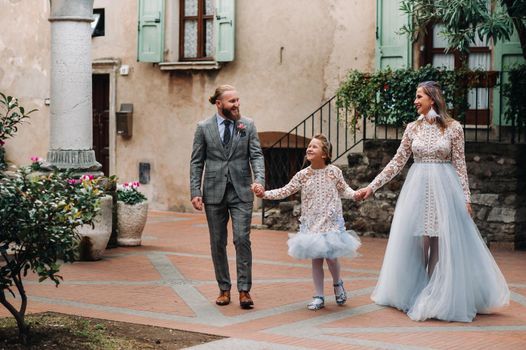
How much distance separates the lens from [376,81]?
592 inches

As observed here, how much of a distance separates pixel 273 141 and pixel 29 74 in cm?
597

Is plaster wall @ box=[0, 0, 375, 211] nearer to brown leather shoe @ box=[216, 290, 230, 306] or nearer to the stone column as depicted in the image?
the stone column

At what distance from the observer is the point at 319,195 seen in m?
9.05

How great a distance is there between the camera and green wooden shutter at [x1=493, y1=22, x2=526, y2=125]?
14602mm

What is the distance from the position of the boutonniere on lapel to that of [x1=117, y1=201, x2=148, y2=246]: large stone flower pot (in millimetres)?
4543

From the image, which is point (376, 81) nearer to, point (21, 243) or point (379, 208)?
point (379, 208)

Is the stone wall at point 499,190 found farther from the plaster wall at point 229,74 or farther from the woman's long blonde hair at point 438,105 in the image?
the woman's long blonde hair at point 438,105

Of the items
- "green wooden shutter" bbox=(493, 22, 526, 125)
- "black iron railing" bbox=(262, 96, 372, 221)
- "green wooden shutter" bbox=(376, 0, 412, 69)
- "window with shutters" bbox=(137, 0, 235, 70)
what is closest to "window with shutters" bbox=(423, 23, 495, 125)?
"green wooden shutter" bbox=(493, 22, 526, 125)

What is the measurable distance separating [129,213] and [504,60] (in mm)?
5678

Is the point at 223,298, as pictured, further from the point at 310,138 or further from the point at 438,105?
the point at 310,138

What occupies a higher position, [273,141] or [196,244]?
[273,141]

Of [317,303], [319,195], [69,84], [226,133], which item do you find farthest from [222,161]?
[69,84]

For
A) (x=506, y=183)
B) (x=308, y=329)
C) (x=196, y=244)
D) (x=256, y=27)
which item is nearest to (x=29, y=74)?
(x=256, y=27)

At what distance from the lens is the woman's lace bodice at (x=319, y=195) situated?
902cm
